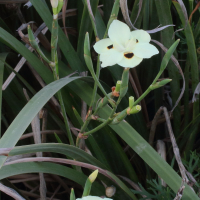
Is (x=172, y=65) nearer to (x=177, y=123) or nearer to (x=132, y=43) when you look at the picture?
(x=177, y=123)

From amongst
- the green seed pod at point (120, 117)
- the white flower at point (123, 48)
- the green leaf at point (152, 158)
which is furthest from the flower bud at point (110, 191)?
the white flower at point (123, 48)

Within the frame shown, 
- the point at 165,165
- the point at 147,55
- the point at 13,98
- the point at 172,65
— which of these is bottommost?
the point at 165,165

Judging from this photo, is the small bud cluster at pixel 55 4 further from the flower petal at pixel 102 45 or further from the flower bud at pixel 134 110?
the flower bud at pixel 134 110

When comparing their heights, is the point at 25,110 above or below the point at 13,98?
below

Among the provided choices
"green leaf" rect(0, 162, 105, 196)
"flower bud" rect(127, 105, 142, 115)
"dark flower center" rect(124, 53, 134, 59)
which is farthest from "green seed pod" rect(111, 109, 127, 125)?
"green leaf" rect(0, 162, 105, 196)

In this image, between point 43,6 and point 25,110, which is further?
point 43,6

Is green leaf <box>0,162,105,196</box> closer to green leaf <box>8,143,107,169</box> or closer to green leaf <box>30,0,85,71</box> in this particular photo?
green leaf <box>8,143,107,169</box>

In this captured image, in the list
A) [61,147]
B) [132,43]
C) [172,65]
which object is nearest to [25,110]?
[61,147]
